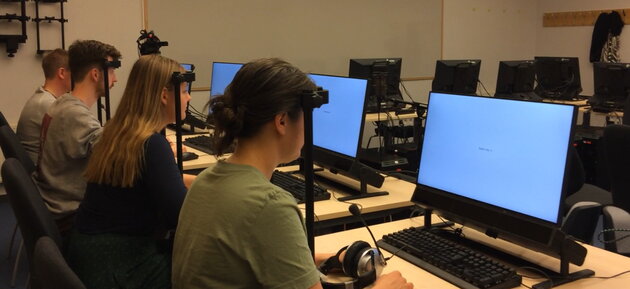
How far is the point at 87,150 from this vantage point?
2.44 m

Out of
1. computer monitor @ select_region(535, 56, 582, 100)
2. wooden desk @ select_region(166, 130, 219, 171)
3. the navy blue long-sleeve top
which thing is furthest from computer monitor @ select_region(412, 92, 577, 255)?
computer monitor @ select_region(535, 56, 582, 100)

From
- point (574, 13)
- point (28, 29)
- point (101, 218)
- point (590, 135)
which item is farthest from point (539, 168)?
point (574, 13)

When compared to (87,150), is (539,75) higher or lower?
higher

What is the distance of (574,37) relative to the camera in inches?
299

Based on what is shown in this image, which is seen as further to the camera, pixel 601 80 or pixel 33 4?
pixel 601 80

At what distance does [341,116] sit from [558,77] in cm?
450

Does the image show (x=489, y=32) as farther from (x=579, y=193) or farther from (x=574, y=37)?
(x=579, y=193)

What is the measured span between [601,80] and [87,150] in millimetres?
4917

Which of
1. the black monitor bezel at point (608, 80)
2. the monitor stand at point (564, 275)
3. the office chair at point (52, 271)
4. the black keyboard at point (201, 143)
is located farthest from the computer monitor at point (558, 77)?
the office chair at point (52, 271)

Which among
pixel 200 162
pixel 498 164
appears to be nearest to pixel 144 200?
pixel 498 164

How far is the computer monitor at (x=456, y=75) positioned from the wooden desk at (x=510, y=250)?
10.7ft

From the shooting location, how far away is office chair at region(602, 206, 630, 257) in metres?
2.17

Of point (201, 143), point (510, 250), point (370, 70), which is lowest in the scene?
point (510, 250)

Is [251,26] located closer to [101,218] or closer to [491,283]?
[101,218]
